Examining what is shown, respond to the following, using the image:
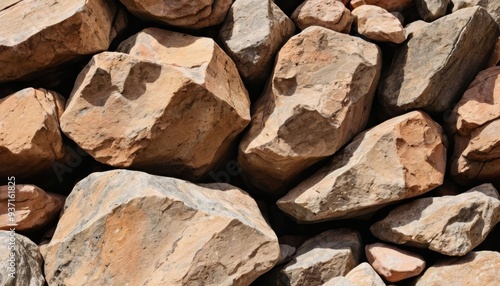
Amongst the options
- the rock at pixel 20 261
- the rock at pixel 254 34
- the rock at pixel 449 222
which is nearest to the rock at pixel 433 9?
the rock at pixel 254 34

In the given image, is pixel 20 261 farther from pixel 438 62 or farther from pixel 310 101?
pixel 438 62

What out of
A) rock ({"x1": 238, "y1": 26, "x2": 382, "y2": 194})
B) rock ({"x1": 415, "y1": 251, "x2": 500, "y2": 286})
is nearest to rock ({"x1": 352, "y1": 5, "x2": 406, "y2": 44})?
rock ({"x1": 238, "y1": 26, "x2": 382, "y2": 194})

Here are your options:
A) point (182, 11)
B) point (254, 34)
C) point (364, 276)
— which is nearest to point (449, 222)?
point (364, 276)

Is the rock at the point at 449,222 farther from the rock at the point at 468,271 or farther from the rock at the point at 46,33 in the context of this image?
the rock at the point at 46,33

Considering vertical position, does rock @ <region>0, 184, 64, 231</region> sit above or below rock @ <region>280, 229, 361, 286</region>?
above

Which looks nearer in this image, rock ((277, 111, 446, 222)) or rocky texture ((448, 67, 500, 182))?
rock ((277, 111, 446, 222))

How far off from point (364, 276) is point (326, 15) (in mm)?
1717

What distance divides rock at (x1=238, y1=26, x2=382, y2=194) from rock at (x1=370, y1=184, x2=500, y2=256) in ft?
2.06

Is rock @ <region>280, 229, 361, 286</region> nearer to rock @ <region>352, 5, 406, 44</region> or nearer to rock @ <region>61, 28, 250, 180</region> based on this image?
rock @ <region>61, 28, 250, 180</region>

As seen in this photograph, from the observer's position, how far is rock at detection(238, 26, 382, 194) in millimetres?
3506

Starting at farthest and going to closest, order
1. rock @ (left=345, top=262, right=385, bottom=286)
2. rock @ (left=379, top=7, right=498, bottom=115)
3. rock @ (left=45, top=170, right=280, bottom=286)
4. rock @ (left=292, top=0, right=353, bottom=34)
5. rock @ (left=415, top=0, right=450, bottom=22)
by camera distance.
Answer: rock @ (left=415, top=0, right=450, bottom=22)
rock @ (left=292, top=0, right=353, bottom=34)
rock @ (left=379, top=7, right=498, bottom=115)
rock @ (left=345, top=262, right=385, bottom=286)
rock @ (left=45, top=170, right=280, bottom=286)

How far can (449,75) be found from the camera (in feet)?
12.2

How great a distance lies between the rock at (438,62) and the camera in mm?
3641

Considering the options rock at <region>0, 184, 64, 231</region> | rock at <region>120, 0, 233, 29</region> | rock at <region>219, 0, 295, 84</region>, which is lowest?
rock at <region>0, 184, 64, 231</region>
